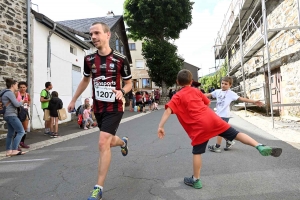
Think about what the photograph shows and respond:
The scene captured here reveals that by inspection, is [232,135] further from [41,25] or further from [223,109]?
[41,25]

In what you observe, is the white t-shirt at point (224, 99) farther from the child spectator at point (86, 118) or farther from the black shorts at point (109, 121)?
the child spectator at point (86, 118)

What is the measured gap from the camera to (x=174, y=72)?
2812 centimetres

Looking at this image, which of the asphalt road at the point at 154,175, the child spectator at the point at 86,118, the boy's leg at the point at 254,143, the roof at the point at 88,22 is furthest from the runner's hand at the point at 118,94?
the roof at the point at 88,22

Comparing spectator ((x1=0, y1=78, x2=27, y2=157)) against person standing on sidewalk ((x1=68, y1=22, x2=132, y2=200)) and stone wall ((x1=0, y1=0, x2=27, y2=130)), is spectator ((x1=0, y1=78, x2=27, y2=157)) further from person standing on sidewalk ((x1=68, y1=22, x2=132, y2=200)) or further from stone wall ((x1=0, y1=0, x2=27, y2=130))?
person standing on sidewalk ((x1=68, y1=22, x2=132, y2=200))

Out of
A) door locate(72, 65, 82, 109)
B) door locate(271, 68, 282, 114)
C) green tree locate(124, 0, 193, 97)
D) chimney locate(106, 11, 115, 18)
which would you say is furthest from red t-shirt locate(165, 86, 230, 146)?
chimney locate(106, 11, 115, 18)

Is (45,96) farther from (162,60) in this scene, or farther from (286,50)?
(162,60)

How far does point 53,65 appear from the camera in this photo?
37.3 ft

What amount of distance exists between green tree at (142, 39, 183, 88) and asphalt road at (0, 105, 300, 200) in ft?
75.0

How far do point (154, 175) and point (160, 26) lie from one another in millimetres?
25556

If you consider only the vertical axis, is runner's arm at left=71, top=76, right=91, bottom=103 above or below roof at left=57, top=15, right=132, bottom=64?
below

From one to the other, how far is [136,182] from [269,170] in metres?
1.93

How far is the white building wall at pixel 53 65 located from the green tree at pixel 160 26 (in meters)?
14.0

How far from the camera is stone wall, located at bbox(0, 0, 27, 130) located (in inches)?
322

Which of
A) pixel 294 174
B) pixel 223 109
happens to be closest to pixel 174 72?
pixel 223 109
